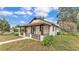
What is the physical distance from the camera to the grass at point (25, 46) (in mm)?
2375

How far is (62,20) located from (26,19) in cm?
44

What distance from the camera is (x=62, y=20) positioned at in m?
2.40

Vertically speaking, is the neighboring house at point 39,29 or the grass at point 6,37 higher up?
the neighboring house at point 39,29

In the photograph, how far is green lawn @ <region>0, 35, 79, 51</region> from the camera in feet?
7.80

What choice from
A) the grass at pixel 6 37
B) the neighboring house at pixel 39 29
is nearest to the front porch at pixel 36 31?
the neighboring house at pixel 39 29

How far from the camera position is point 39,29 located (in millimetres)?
2404

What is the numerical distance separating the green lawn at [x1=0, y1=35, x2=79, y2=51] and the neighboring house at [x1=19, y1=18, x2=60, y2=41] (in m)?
0.07

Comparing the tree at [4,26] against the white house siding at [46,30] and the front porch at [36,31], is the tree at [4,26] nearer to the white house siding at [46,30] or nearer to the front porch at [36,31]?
the front porch at [36,31]

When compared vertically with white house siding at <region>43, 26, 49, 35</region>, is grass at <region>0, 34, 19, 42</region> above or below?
below

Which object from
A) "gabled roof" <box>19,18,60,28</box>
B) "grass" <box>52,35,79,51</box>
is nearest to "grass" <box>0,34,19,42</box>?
"gabled roof" <box>19,18,60,28</box>

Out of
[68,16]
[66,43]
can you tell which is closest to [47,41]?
[66,43]

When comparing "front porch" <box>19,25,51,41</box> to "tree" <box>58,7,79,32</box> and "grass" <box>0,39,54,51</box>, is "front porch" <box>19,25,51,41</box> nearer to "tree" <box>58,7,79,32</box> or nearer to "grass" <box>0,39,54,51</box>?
"grass" <box>0,39,54,51</box>

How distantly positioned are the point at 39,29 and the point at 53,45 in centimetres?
26
